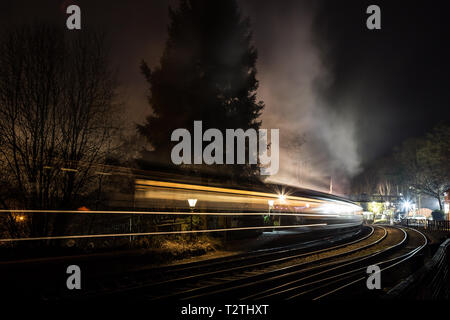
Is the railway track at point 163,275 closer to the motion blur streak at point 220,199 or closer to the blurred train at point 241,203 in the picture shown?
the blurred train at point 241,203

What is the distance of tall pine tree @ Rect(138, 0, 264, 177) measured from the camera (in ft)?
73.2

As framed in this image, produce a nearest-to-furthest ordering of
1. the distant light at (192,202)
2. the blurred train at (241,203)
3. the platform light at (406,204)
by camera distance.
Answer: the blurred train at (241,203) < the distant light at (192,202) < the platform light at (406,204)

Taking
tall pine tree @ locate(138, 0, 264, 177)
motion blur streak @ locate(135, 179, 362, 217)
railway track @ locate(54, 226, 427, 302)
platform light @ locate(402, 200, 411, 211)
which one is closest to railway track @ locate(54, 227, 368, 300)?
railway track @ locate(54, 226, 427, 302)

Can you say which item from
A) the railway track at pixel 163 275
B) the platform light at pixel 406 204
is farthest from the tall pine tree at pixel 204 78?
the platform light at pixel 406 204

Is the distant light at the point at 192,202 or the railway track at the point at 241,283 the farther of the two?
the distant light at the point at 192,202

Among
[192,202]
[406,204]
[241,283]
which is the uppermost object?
[192,202]

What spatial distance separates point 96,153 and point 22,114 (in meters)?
2.75

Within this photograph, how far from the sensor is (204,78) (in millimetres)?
23188

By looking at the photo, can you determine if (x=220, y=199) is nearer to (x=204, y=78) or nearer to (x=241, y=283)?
(x=241, y=283)

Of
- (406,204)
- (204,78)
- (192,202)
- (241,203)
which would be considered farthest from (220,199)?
(406,204)

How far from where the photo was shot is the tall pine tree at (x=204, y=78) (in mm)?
22312

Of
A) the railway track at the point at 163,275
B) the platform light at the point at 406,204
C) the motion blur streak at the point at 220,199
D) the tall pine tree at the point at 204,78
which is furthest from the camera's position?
the platform light at the point at 406,204

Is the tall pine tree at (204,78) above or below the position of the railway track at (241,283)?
above

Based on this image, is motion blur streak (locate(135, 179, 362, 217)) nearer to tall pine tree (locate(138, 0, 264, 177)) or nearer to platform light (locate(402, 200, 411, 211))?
tall pine tree (locate(138, 0, 264, 177))
